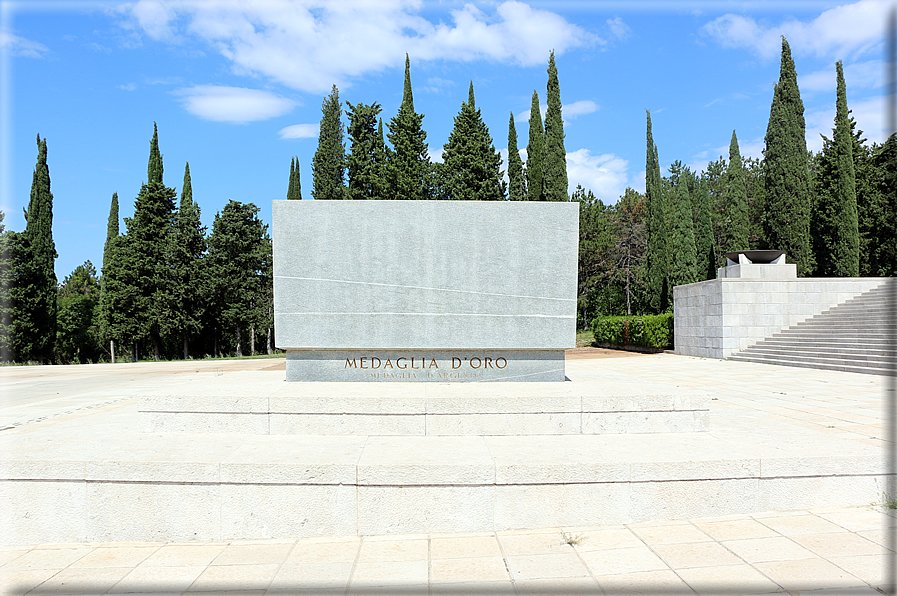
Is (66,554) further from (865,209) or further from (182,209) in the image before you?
(865,209)

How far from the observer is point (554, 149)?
28.5m

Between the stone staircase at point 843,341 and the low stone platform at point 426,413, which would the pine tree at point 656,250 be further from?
the low stone platform at point 426,413

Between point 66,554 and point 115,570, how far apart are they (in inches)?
22.8

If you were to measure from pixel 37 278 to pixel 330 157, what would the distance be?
17.9 meters

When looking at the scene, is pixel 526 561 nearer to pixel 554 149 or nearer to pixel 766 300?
pixel 766 300

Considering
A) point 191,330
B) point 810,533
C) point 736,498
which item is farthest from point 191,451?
point 191,330

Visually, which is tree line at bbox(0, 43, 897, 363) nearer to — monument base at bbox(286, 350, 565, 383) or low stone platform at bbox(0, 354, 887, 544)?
monument base at bbox(286, 350, 565, 383)

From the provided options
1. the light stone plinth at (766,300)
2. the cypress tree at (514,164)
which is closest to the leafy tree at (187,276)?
the cypress tree at (514,164)

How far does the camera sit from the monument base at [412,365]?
671cm

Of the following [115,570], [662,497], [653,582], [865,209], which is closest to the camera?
[653,582]

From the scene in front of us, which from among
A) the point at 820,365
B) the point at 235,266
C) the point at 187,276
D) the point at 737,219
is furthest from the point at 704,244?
the point at 187,276

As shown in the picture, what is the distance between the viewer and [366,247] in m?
6.65

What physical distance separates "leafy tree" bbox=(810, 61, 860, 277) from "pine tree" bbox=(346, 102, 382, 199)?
2279cm

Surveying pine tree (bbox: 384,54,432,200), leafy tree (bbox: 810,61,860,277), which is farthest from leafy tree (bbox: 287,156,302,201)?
leafy tree (bbox: 810,61,860,277)
